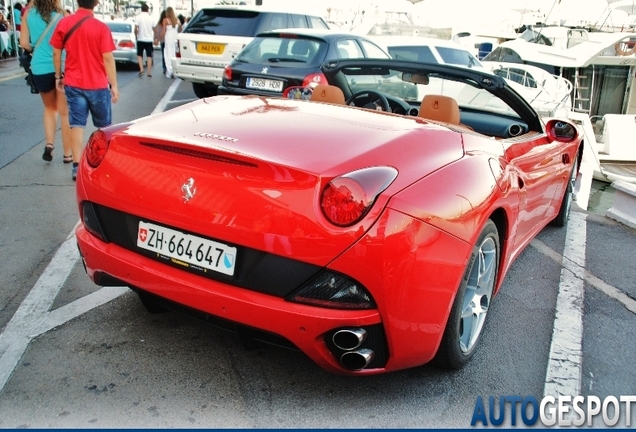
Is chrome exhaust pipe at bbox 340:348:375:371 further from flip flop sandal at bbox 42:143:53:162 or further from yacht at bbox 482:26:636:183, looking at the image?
yacht at bbox 482:26:636:183

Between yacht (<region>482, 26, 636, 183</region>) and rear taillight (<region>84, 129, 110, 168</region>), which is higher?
rear taillight (<region>84, 129, 110, 168</region>)

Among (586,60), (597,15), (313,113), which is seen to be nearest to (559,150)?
(313,113)

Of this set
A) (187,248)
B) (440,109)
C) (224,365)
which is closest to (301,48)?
(440,109)

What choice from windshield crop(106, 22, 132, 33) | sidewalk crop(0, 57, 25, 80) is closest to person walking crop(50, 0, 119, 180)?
sidewalk crop(0, 57, 25, 80)

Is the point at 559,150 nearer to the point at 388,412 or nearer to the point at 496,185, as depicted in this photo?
the point at 496,185

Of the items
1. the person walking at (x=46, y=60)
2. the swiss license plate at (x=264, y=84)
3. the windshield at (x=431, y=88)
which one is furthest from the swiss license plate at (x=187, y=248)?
the swiss license plate at (x=264, y=84)

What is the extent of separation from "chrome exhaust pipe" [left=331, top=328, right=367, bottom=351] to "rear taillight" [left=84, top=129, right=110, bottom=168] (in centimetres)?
128

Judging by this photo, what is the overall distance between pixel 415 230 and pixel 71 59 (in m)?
4.60

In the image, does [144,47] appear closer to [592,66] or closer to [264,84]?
[264,84]

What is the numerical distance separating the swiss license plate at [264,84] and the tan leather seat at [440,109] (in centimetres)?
520

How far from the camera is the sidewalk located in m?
15.0

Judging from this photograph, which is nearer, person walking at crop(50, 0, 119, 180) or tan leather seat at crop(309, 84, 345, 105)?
tan leather seat at crop(309, 84, 345, 105)

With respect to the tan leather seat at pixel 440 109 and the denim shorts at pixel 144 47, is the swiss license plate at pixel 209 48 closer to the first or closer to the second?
the denim shorts at pixel 144 47

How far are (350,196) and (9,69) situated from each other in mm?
16340
